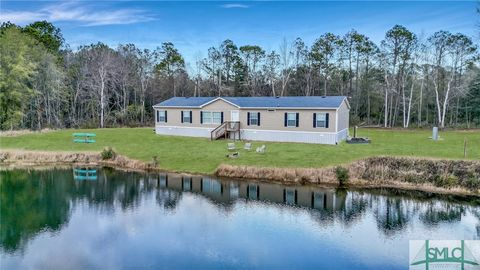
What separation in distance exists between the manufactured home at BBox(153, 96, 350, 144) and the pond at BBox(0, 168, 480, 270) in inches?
374

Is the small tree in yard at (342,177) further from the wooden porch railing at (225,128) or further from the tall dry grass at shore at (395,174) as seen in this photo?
the wooden porch railing at (225,128)

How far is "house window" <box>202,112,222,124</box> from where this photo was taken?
33344 millimetres

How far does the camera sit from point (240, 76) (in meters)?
58.0

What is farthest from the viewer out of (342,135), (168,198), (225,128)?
(225,128)

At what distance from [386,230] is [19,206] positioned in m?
17.1

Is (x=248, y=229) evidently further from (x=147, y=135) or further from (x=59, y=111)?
(x=59, y=111)

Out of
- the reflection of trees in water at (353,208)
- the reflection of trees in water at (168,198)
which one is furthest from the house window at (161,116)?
the reflection of trees in water at (353,208)

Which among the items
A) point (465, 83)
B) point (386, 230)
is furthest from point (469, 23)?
Answer: point (386, 230)

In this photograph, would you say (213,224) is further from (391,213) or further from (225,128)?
(225,128)

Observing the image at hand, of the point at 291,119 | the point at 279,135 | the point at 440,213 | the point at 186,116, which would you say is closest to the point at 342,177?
the point at 440,213

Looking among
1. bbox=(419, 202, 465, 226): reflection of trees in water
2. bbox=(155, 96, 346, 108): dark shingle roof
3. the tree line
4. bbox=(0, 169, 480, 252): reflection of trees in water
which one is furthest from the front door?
the tree line

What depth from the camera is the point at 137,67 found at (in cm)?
5428

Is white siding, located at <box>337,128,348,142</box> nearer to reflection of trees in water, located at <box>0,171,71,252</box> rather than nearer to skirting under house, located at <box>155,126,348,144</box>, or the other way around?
skirting under house, located at <box>155,126,348,144</box>

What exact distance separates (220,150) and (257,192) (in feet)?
25.0
